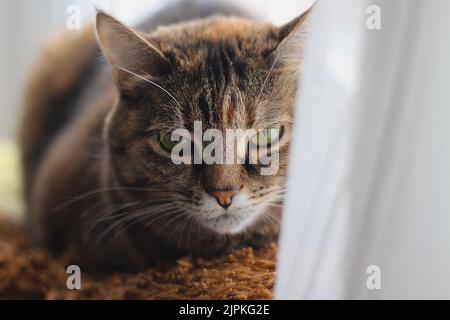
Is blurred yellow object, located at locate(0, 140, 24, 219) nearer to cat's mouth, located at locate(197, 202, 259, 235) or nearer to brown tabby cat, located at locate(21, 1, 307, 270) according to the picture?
brown tabby cat, located at locate(21, 1, 307, 270)

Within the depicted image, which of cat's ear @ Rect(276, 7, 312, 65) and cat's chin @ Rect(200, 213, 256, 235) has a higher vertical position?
cat's ear @ Rect(276, 7, 312, 65)

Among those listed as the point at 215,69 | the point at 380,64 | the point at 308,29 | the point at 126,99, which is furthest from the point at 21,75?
the point at 380,64

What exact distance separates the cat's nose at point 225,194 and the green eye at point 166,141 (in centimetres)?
12

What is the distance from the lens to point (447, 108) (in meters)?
0.99

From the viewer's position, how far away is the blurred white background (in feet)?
3.42

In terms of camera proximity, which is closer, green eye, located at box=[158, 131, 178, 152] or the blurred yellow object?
green eye, located at box=[158, 131, 178, 152]

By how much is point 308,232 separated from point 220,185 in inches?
7.8

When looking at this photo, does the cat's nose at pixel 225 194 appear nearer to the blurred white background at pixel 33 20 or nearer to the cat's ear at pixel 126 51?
the cat's ear at pixel 126 51

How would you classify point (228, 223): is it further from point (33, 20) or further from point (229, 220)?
point (33, 20)

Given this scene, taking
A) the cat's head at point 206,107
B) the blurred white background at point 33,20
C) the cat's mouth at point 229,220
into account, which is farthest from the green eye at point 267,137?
the blurred white background at point 33,20

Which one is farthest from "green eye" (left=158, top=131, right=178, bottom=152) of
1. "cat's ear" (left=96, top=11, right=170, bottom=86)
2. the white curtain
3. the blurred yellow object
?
the blurred yellow object

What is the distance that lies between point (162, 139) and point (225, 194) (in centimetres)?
16

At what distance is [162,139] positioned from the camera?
38.5 inches

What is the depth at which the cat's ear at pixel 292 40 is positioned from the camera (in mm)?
907
